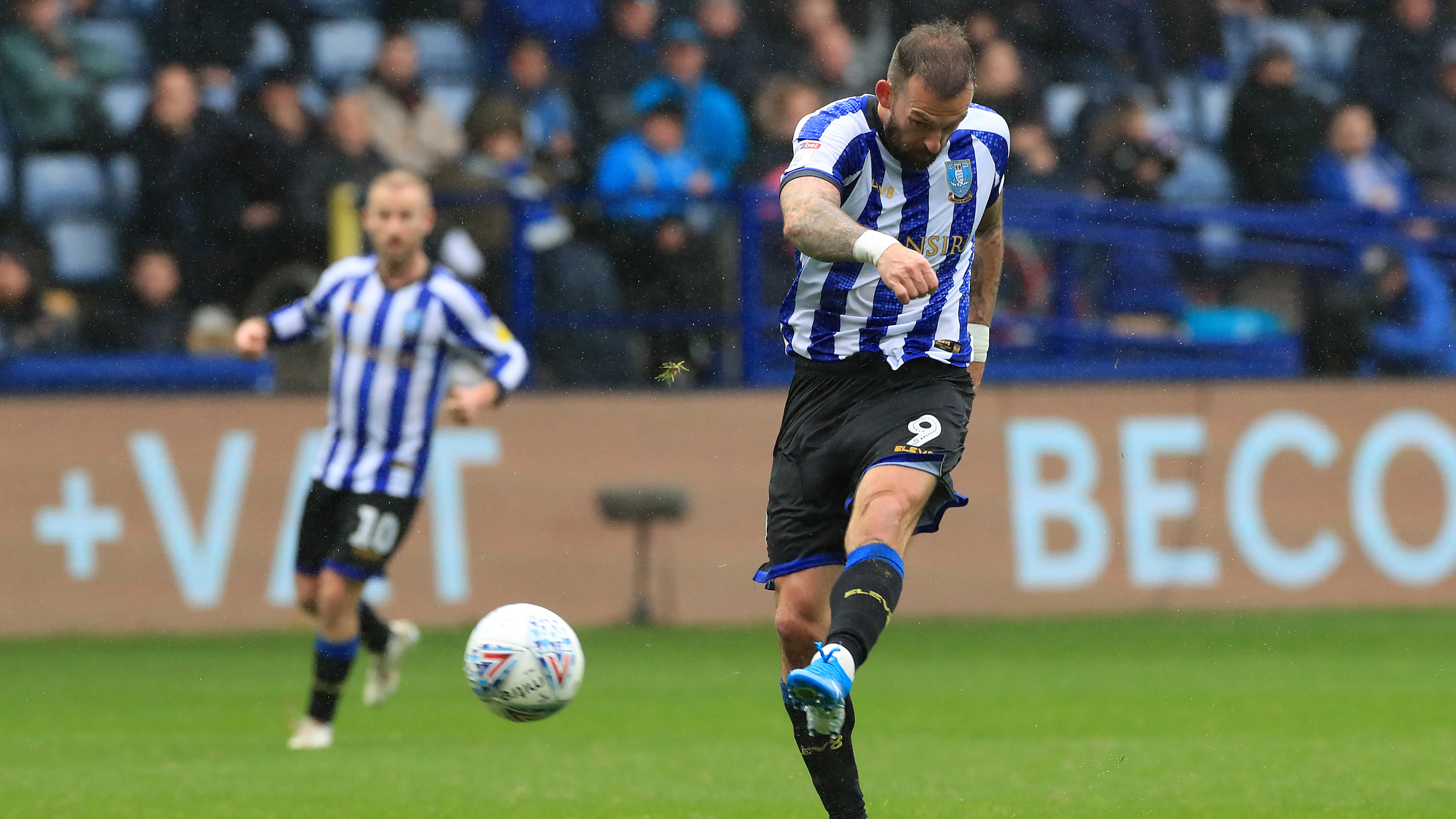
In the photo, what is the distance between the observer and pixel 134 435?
38.4ft

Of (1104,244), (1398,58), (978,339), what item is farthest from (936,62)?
(1398,58)

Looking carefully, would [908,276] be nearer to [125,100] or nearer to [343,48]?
[125,100]

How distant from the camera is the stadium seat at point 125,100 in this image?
13.1 m

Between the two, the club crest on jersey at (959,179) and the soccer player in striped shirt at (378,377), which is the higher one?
the club crest on jersey at (959,179)

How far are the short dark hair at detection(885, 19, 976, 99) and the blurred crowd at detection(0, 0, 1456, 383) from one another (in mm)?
7115

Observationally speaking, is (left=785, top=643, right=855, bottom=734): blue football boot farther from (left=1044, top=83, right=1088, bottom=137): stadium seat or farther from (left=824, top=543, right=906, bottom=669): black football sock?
(left=1044, top=83, right=1088, bottom=137): stadium seat

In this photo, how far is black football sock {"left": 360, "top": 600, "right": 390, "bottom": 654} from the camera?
8906 millimetres

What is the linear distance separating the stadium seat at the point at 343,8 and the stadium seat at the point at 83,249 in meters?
2.34

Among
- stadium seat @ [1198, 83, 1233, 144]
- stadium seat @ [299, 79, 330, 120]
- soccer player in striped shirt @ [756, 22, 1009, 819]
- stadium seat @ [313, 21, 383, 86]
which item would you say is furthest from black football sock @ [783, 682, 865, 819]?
stadium seat @ [1198, 83, 1233, 144]

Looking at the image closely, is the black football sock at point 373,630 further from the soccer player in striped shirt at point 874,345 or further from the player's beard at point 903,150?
the player's beard at point 903,150

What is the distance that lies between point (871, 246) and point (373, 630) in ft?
16.1

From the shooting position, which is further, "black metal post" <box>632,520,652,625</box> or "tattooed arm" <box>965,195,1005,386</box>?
"black metal post" <box>632,520,652,625</box>

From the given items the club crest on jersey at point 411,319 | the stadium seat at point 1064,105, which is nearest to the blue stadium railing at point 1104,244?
the stadium seat at point 1064,105

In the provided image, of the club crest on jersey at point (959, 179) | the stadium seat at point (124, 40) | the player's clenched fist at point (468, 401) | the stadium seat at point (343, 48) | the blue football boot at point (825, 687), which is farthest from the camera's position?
the stadium seat at point (343, 48)
